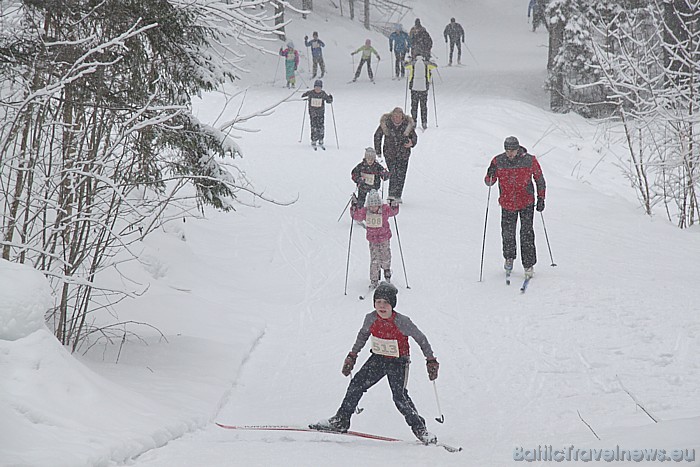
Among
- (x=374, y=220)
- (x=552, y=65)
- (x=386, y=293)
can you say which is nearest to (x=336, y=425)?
(x=386, y=293)

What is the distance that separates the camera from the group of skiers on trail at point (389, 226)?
6805mm

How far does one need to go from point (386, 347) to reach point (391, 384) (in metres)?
0.32

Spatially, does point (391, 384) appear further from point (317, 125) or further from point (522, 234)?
point (317, 125)

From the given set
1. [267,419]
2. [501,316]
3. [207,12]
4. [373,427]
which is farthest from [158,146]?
[501,316]

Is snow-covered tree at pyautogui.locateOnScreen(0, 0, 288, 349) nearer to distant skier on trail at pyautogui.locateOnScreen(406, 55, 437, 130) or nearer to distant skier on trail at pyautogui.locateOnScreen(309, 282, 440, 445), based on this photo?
distant skier on trail at pyautogui.locateOnScreen(309, 282, 440, 445)

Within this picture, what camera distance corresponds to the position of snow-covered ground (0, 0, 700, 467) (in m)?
5.90

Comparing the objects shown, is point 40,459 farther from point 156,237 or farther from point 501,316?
point 156,237

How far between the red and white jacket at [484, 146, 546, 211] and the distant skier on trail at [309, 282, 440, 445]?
4.52 metres

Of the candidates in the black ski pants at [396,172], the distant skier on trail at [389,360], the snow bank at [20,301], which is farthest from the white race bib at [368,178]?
the snow bank at [20,301]

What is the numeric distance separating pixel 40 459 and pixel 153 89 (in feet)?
13.6

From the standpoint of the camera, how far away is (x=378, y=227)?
1126 cm

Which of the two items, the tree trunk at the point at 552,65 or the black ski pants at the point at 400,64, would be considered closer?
the tree trunk at the point at 552,65

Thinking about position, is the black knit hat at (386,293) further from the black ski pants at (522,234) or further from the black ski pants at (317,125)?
the black ski pants at (317,125)

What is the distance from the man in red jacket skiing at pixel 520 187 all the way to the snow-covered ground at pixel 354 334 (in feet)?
2.29
